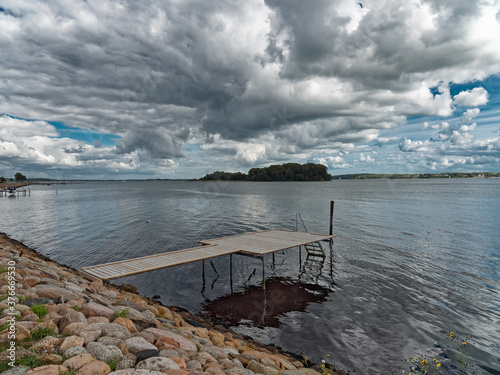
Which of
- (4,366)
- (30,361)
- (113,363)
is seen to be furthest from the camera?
(113,363)

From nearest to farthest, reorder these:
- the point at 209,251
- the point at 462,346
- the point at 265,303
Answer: the point at 462,346 < the point at 265,303 < the point at 209,251

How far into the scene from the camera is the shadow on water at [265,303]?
15.8 meters

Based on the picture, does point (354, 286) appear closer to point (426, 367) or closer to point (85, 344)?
point (426, 367)

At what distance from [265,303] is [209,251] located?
16.9 ft

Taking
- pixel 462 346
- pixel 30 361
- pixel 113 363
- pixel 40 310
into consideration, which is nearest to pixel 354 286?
→ pixel 462 346

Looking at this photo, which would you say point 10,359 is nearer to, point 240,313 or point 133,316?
point 133,316

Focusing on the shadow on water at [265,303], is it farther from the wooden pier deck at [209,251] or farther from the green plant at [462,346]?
the green plant at [462,346]

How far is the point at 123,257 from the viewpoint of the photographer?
2686 cm

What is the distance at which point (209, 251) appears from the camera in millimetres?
20172

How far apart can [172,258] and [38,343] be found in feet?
41.1

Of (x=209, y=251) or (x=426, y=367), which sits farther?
(x=209, y=251)

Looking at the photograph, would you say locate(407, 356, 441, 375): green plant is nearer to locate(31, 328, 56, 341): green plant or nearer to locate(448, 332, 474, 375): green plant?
locate(448, 332, 474, 375): green plant

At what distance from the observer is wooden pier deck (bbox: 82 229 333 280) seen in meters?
15.6

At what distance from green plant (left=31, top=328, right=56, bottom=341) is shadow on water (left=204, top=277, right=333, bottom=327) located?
1039 centimetres
